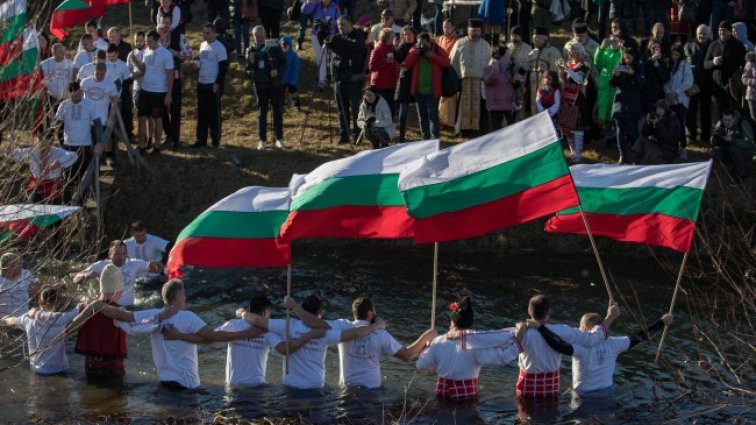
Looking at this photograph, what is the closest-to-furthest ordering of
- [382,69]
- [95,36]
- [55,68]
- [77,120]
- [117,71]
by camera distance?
[55,68] < [77,120] < [117,71] < [382,69] < [95,36]

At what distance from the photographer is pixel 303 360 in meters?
17.0

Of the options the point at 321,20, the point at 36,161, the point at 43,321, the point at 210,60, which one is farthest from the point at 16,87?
the point at 321,20

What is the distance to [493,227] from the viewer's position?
15.6m

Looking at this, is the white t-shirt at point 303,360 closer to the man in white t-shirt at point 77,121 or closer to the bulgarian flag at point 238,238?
the bulgarian flag at point 238,238

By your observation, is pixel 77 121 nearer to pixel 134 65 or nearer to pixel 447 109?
pixel 134 65

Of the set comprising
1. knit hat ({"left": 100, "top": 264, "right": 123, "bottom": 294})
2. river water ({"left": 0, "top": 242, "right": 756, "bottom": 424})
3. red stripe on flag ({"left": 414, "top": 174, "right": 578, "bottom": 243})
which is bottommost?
river water ({"left": 0, "top": 242, "right": 756, "bottom": 424})

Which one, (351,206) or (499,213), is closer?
(499,213)

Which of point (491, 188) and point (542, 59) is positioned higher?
point (542, 59)

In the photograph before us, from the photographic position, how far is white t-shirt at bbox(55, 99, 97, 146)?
24.3 meters

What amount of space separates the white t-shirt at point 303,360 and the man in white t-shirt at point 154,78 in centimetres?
1018

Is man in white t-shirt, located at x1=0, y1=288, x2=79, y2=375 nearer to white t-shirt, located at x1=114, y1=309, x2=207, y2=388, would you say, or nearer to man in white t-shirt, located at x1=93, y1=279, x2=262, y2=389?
man in white t-shirt, located at x1=93, y1=279, x2=262, y2=389

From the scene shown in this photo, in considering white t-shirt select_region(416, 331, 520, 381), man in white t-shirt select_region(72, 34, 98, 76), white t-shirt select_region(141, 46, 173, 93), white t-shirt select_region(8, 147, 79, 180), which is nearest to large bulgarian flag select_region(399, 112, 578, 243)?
white t-shirt select_region(416, 331, 520, 381)

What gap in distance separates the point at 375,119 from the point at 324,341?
9566mm

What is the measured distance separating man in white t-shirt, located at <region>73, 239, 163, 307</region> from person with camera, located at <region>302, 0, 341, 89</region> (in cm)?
911
